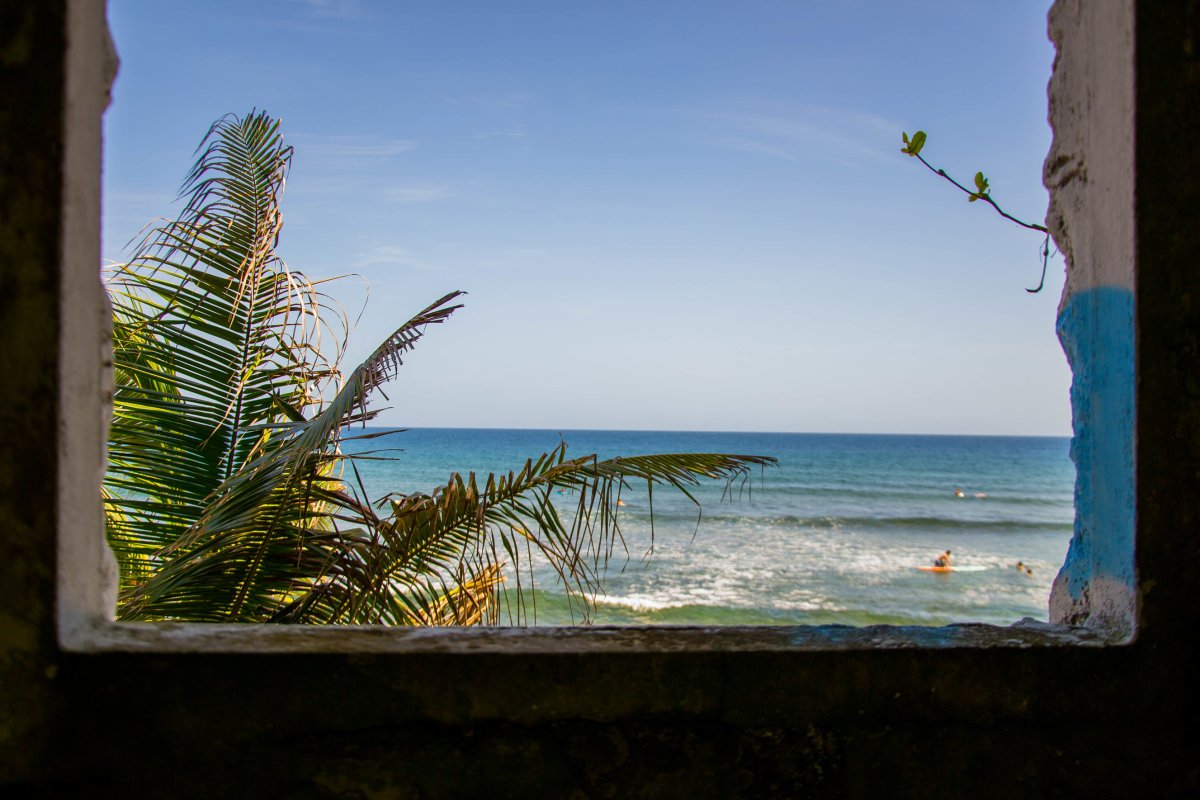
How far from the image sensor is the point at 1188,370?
1.29 metres

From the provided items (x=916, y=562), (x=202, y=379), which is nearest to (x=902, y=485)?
(x=916, y=562)

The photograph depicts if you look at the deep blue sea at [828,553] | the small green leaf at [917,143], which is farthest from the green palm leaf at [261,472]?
the small green leaf at [917,143]

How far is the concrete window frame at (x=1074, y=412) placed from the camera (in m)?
1.12

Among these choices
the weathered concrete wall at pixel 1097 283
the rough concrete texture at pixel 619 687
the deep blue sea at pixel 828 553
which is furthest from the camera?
the deep blue sea at pixel 828 553

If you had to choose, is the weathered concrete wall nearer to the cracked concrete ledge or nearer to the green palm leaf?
the cracked concrete ledge

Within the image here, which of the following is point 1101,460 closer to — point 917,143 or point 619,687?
point 619,687

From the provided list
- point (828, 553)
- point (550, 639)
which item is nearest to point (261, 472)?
point (550, 639)

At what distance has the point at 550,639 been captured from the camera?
49.3 inches

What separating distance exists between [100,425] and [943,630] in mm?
1331

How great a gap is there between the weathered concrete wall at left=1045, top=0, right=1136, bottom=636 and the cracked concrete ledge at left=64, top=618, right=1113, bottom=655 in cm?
15

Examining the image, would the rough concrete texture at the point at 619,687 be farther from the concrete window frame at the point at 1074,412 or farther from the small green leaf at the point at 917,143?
the small green leaf at the point at 917,143

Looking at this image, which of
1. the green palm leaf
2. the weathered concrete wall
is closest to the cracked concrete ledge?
the weathered concrete wall

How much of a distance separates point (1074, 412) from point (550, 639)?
1.05m

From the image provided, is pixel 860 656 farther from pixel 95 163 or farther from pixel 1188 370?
pixel 95 163
